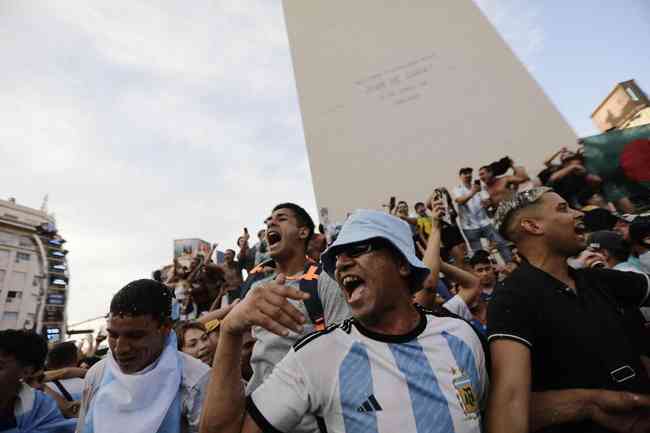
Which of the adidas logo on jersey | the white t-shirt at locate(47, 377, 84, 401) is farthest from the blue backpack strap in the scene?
the white t-shirt at locate(47, 377, 84, 401)

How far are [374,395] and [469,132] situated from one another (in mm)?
9546

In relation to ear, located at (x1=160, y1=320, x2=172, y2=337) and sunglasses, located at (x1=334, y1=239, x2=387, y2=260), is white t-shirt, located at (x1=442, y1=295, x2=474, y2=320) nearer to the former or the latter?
sunglasses, located at (x1=334, y1=239, x2=387, y2=260)

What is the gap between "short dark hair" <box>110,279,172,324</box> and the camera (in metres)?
1.73

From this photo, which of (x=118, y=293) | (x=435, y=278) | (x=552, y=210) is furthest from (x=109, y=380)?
(x=552, y=210)

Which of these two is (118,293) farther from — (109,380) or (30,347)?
(30,347)

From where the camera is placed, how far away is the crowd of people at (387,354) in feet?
3.42

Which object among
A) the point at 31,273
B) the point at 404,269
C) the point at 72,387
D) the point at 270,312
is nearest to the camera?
the point at 270,312

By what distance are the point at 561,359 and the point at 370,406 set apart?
2.67 ft

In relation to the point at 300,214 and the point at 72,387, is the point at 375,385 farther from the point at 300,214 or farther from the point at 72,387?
the point at 72,387

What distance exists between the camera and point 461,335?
4.17ft

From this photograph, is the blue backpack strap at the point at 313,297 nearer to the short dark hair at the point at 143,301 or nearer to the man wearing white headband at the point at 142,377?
the man wearing white headband at the point at 142,377

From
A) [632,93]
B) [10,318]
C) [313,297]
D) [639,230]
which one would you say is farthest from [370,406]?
[10,318]

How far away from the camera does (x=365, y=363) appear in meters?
1.14

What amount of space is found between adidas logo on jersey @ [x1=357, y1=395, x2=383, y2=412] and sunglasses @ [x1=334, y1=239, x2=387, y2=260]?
51 centimetres
